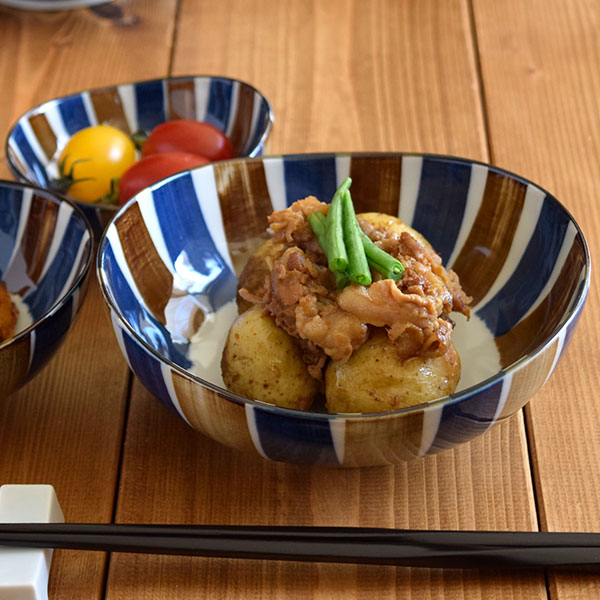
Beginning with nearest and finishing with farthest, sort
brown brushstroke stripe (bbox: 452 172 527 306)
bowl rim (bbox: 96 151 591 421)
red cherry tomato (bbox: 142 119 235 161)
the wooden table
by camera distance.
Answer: bowl rim (bbox: 96 151 591 421) → the wooden table → brown brushstroke stripe (bbox: 452 172 527 306) → red cherry tomato (bbox: 142 119 235 161)

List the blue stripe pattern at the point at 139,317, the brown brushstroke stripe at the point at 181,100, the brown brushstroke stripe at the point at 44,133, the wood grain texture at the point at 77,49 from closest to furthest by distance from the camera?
the blue stripe pattern at the point at 139,317 < the brown brushstroke stripe at the point at 44,133 < the brown brushstroke stripe at the point at 181,100 < the wood grain texture at the point at 77,49

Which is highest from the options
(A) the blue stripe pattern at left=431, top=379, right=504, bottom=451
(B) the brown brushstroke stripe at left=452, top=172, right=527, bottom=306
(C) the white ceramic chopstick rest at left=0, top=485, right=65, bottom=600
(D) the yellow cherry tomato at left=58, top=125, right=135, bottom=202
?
(D) the yellow cherry tomato at left=58, top=125, right=135, bottom=202

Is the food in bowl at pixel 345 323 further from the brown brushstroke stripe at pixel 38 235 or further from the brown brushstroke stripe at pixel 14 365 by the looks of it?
the brown brushstroke stripe at pixel 38 235

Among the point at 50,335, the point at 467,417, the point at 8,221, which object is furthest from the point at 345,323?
the point at 8,221

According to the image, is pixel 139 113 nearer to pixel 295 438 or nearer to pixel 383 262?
pixel 383 262

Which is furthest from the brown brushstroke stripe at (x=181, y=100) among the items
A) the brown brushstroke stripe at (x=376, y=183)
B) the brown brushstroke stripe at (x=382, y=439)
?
the brown brushstroke stripe at (x=382, y=439)

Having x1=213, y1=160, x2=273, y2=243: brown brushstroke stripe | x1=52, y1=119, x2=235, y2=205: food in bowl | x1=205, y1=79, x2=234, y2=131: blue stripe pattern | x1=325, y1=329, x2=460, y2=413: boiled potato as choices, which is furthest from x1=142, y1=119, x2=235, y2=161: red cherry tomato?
x1=325, y1=329, x2=460, y2=413: boiled potato

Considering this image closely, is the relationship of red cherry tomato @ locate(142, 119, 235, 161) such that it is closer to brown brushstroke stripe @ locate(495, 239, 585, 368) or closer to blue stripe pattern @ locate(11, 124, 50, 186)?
blue stripe pattern @ locate(11, 124, 50, 186)

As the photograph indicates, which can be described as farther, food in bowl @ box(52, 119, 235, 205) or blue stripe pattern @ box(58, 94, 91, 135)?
blue stripe pattern @ box(58, 94, 91, 135)
